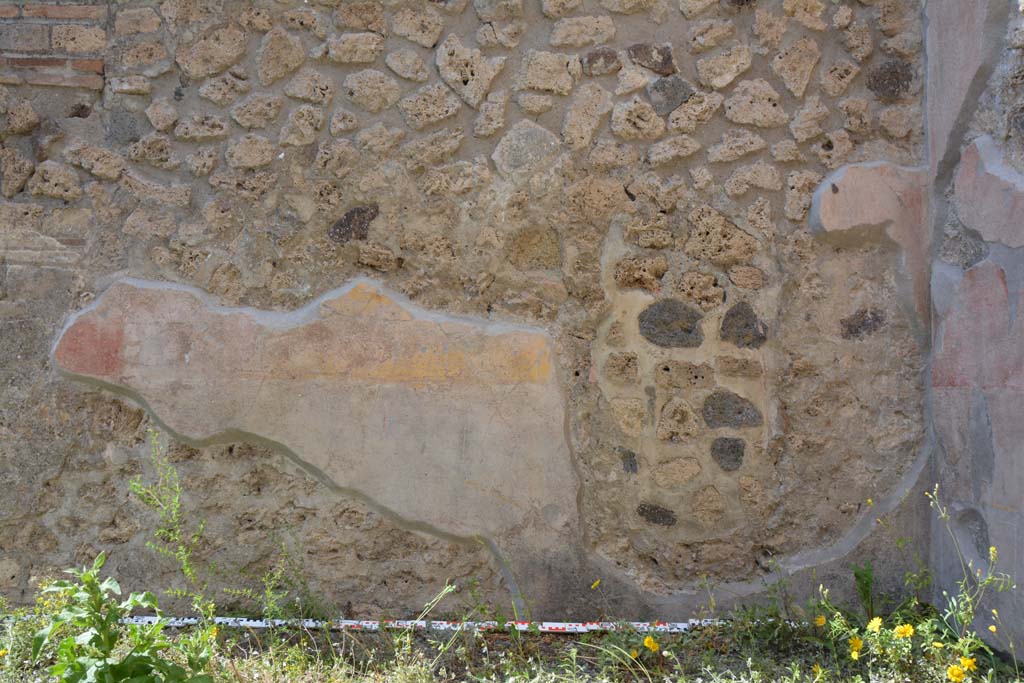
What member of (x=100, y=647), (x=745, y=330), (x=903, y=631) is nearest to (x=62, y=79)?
(x=100, y=647)

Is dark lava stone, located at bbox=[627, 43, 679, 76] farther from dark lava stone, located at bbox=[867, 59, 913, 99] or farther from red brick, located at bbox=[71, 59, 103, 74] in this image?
red brick, located at bbox=[71, 59, 103, 74]

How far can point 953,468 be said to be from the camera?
288 cm

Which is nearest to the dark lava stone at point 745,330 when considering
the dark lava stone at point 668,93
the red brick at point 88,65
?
the dark lava stone at point 668,93

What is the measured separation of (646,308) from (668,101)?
716mm

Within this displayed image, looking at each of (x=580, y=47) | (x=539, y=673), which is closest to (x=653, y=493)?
(x=539, y=673)

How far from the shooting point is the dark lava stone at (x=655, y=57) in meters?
3.15

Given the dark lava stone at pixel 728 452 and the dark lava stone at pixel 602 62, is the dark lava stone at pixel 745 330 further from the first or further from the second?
the dark lava stone at pixel 602 62

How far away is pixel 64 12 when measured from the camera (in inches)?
125

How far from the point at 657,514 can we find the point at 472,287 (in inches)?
38.9

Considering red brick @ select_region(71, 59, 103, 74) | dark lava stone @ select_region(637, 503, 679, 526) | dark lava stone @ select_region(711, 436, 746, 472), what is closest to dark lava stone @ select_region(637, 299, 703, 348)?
dark lava stone @ select_region(711, 436, 746, 472)

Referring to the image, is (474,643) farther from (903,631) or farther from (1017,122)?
(1017,122)

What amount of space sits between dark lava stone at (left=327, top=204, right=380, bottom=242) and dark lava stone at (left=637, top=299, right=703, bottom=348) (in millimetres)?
987

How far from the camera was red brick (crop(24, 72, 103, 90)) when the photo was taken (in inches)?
124

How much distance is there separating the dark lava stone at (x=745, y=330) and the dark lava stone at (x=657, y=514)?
61cm
